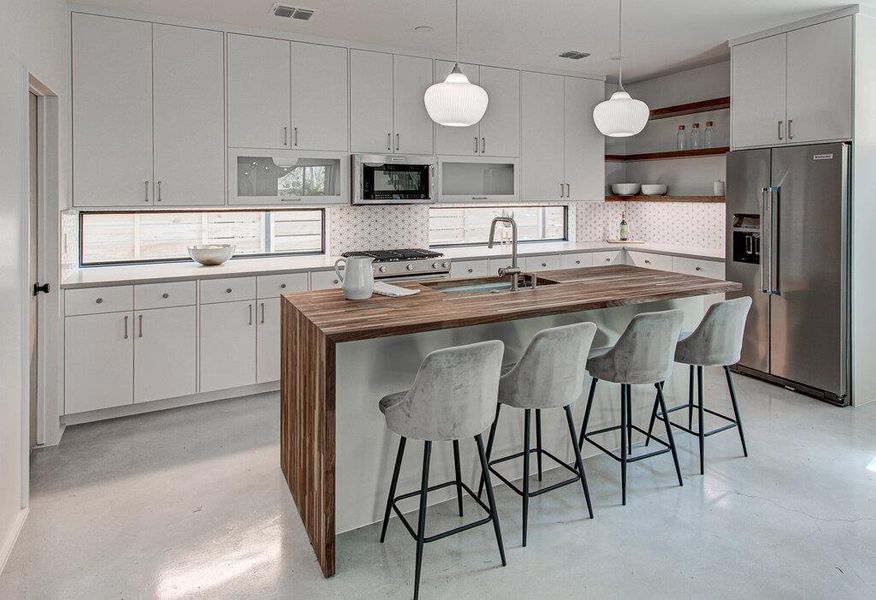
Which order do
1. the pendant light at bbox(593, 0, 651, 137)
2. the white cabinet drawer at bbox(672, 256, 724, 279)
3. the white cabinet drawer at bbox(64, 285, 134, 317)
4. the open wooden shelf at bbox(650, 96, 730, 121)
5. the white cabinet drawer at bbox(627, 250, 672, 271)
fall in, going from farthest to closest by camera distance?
the white cabinet drawer at bbox(627, 250, 672, 271) → the open wooden shelf at bbox(650, 96, 730, 121) → the white cabinet drawer at bbox(672, 256, 724, 279) → the white cabinet drawer at bbox(64, 285, 134, 317) → the pendant light at bbox(593, 0, 651, 137)

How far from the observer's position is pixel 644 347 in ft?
9.34

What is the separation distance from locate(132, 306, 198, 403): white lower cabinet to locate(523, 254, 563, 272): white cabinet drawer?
9.18 ft

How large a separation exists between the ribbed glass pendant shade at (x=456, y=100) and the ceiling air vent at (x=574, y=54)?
235 centimetres

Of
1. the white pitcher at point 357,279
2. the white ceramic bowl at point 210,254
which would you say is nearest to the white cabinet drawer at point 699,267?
the white pitcher at point 357,279

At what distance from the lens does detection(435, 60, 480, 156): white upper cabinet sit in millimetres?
5199

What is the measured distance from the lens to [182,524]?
2.73 meters

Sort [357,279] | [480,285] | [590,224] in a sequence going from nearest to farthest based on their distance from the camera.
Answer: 1. [357,279]
2. [480,285]
3. [590,224]

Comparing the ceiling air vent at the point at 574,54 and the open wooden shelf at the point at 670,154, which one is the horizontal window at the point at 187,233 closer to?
the ceiling air vent at the point at 574,54

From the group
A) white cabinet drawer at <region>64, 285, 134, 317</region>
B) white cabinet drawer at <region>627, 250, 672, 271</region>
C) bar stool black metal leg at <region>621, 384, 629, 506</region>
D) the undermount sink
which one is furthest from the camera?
white cabinet drawer at <region>627, 250, 672, 271</region>

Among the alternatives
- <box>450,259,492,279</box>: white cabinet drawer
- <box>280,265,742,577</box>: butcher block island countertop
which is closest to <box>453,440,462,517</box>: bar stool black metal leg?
<box>280,265,742,577</box>: butcher block island countertop

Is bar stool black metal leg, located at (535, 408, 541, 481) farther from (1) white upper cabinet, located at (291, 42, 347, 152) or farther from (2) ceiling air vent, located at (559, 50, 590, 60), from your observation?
(2) ceiling air vent, located at (559, 50, 590, 60)

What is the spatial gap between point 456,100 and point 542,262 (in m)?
2.67

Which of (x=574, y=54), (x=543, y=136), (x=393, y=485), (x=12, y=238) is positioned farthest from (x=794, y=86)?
(x=12, y=238)

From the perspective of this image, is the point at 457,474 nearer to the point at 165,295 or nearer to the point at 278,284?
the point at 278,284
